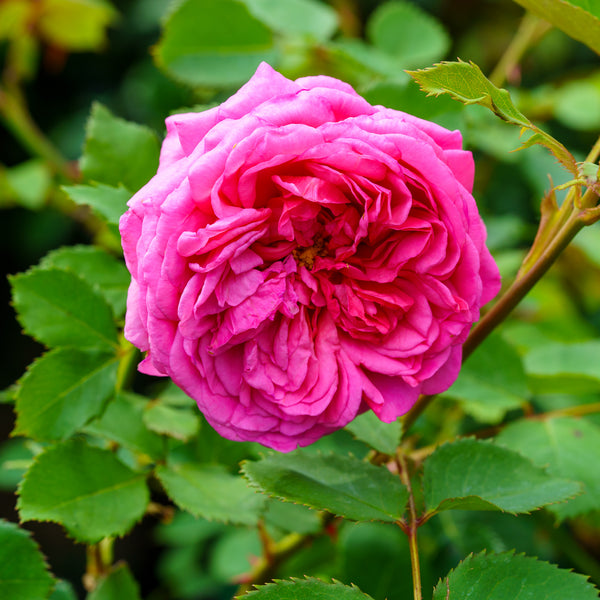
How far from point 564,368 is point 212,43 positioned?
2.73ft

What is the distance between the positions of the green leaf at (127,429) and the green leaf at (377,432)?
0.28 meters

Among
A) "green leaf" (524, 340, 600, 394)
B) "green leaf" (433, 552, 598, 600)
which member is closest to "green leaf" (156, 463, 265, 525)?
"green leaf" (433, 552, 598, 600)

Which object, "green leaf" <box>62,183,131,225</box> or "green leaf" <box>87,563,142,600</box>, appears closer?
"green leaf" <box>62,183,131,225</box>

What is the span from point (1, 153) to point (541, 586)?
225 cm

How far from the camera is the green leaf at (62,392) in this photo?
79cm

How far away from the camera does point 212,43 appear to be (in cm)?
119

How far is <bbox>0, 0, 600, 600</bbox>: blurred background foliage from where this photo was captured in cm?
106

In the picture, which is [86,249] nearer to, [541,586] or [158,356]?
[158,356]

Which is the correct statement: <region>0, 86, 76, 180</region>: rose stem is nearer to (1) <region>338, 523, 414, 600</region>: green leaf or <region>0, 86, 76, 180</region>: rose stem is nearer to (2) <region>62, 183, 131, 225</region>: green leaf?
(2) <region>62, 183, 131, 225</region>: green leaf

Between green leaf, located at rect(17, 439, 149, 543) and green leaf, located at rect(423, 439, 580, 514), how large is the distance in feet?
1.20

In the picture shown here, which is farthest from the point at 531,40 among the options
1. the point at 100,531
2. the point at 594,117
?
the point at 100,531

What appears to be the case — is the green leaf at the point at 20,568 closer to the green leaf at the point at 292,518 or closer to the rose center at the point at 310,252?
the green leaf at the point at 292,518

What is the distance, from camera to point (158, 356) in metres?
0.60

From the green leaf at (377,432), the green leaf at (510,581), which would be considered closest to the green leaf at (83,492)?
the green leaf at (377,432)
